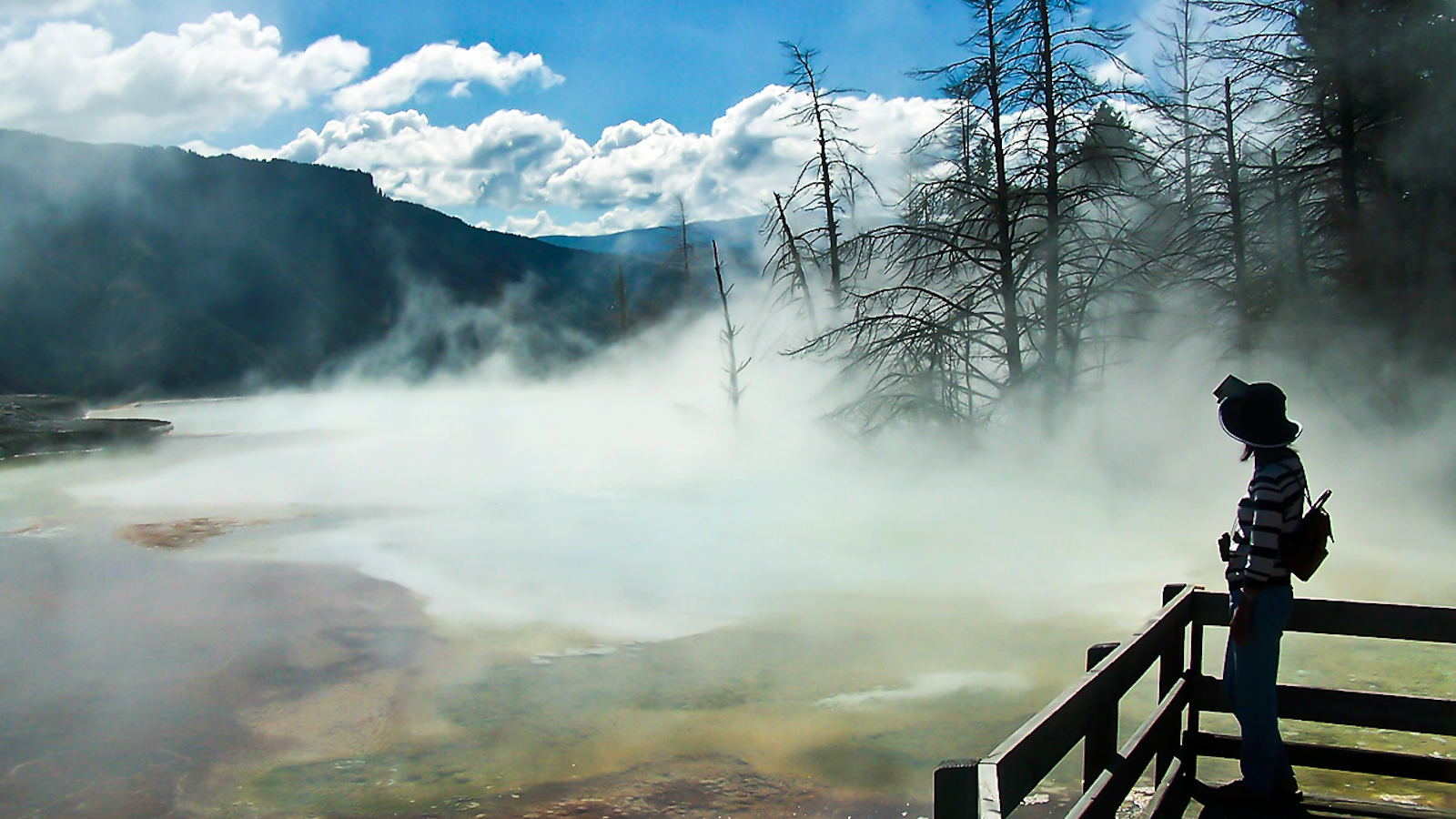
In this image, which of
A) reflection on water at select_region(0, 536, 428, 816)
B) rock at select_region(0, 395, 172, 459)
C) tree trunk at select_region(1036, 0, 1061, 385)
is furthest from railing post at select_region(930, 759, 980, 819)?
rock at select_region(0, 395, 172, 459)

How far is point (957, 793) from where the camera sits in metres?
1.99

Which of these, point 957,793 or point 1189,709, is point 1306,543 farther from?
point 957,793

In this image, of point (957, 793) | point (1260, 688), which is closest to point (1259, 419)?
point (1260, 688)

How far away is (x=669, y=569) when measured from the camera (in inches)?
426

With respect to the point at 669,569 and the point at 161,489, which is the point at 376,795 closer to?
the point at 669,569

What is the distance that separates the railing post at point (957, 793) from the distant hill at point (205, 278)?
43.6 meters

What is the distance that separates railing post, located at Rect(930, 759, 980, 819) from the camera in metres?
1.98

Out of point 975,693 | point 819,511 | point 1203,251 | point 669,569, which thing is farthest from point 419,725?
point 1203,251

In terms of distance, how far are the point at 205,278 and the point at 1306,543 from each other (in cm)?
8850

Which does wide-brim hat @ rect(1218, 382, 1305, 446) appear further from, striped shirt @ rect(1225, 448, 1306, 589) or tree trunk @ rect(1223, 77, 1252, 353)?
tree trunk @ rect(1223, 77, 1252, 353)

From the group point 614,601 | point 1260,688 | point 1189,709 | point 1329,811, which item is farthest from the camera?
point 614,601

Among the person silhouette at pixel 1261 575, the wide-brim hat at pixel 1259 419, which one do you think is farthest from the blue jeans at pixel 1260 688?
the wide-brim hat at pixel 1259 419

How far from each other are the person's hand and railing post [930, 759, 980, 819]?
1969mm

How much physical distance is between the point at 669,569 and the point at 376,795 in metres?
5.55
